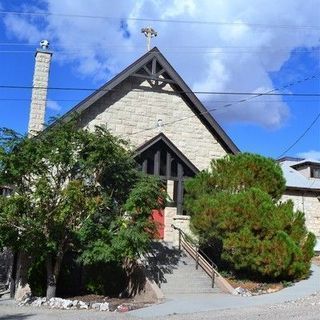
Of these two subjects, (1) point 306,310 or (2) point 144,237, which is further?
(2) point 144,237

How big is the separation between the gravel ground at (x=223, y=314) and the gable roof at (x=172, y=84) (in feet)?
32.3

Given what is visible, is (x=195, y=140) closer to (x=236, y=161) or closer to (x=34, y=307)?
(x=236, y=161)

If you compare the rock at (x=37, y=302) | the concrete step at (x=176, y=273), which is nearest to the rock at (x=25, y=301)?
the rock at (x=37, y=302)

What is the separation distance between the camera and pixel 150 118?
22391 millimetres

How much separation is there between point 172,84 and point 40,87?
5996 mm

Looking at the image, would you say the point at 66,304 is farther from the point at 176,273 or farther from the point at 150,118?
the point at 150,118

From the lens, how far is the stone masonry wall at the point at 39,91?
798 inches

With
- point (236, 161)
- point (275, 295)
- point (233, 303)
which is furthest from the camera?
point (236, 161)

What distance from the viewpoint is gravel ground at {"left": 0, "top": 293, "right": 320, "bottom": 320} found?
36.9 feet

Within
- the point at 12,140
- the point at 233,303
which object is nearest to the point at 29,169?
the point at 12,140

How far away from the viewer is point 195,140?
75.8ft

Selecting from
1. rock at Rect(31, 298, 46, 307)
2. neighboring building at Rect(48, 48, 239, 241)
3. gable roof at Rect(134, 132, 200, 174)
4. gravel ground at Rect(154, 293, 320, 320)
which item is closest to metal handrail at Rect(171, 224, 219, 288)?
neighboring building at Rect(48, 48, 239, 241)

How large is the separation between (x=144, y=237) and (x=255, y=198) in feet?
14.5

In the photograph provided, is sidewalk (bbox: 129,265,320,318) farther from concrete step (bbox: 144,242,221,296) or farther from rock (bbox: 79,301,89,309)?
rock (bbox: 79,301,89,309)
